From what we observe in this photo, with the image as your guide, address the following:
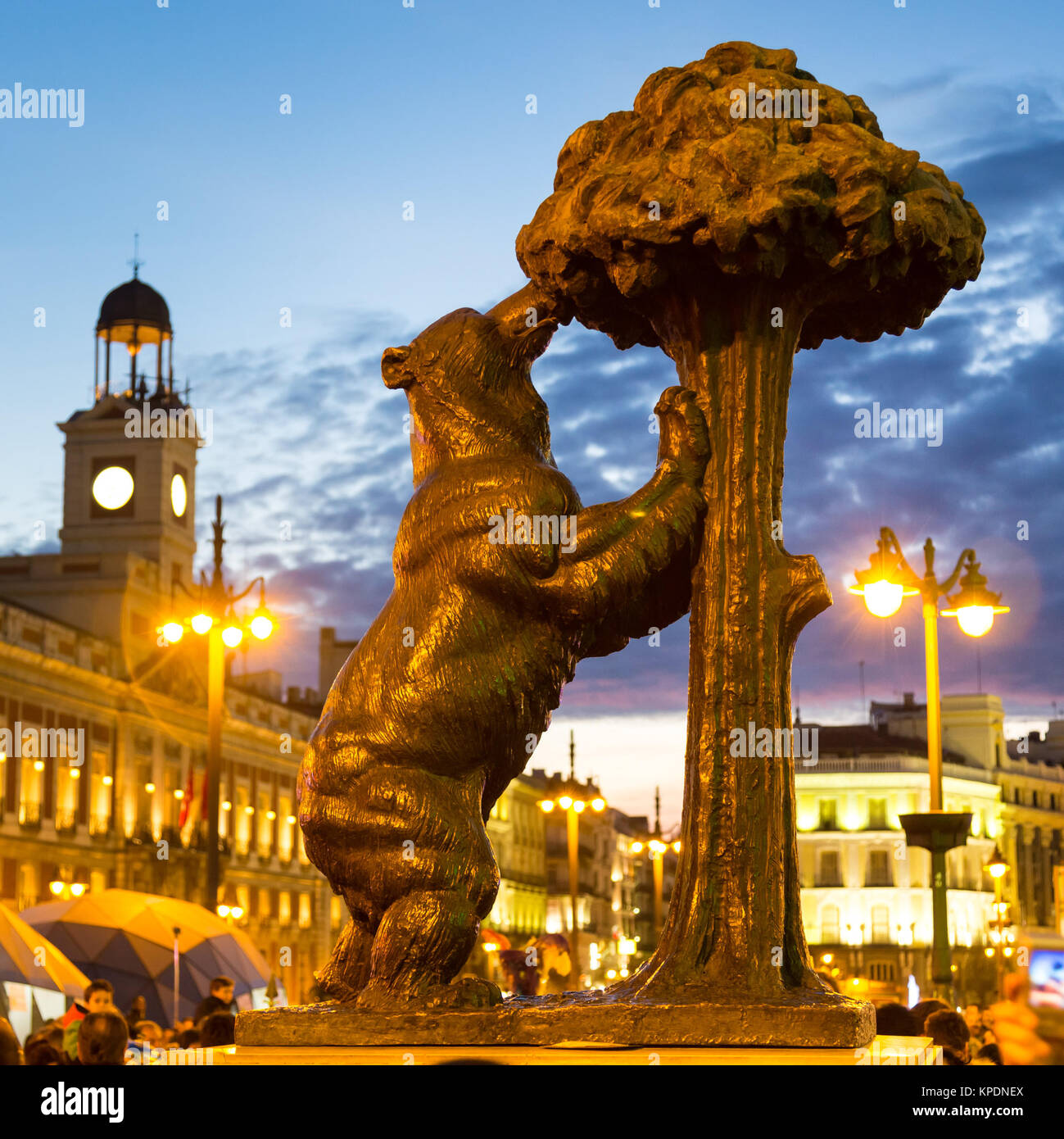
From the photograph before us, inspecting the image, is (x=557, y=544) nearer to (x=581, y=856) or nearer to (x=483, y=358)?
(x=483, y=358)

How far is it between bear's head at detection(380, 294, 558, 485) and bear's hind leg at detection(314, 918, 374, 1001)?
3.83 feet

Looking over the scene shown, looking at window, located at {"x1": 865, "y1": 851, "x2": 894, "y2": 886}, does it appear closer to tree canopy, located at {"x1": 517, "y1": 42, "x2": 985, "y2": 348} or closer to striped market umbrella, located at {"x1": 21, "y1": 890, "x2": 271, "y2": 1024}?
striped market umbrella, located at {"x1": 21, "y1": 890, "x2": 271, "y2": 1024}

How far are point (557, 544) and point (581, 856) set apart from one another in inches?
3210

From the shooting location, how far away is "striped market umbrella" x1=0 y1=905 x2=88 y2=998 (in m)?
13.2

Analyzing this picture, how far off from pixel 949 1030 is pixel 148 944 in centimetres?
1368

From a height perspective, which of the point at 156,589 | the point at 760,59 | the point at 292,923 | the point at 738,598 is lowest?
the point at 292,923

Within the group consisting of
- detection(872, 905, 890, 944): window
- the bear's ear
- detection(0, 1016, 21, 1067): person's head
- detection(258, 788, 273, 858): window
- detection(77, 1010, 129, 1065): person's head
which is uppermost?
the bear's ear

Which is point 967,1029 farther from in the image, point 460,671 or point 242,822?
point 242,822

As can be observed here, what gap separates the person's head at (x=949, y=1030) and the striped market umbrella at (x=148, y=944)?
36.5 feet

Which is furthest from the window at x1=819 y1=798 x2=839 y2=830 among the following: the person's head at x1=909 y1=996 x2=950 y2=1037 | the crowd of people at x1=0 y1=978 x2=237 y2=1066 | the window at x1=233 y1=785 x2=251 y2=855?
the person's head at x1=909 y1=996 x2=950 y2=1037

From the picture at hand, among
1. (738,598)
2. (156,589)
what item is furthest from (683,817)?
(156,589)

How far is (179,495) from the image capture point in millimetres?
61531

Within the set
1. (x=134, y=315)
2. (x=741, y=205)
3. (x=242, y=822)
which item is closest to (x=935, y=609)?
(x=741, y=205)
